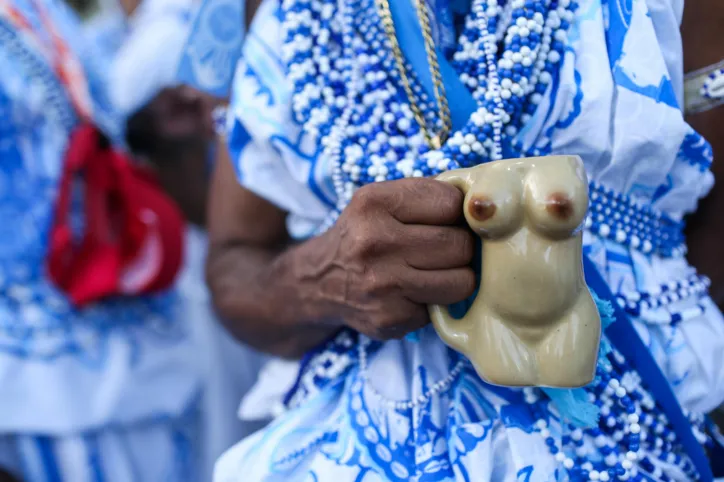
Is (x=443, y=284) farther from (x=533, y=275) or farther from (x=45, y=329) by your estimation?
(x=45, y=329)

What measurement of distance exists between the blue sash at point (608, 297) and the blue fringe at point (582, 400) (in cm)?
3

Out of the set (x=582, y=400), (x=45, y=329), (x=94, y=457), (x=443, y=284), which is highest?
(x=443, y=284)

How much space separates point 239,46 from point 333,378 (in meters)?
0.48

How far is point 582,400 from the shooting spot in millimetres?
562

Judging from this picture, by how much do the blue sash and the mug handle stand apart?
84 millimetres

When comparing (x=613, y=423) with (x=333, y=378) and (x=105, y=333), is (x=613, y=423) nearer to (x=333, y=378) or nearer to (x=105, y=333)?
(x=333, y=378)

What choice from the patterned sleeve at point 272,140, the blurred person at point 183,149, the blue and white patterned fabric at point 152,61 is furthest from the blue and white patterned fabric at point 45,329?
the patterned sleeve at point 272,140

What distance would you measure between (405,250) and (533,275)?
11 centimetres

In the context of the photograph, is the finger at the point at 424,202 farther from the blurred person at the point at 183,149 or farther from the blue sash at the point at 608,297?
the blurred person at the point at 183,149

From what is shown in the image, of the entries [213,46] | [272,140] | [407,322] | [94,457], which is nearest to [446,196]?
[407,322]

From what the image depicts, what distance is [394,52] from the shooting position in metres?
0.64

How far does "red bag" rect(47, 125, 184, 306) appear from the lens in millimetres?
1169

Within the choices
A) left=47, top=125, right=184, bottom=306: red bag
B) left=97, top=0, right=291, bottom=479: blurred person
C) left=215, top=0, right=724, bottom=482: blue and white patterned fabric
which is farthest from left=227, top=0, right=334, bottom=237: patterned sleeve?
left=97, top=0, right=291, bottom=479: blurred person

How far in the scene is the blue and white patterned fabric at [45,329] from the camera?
3.76 feet
